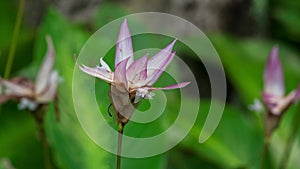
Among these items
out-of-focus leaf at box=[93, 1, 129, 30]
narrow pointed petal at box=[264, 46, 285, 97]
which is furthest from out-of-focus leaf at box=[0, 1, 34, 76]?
narrow pointed petal at box=[264, 46, 285, 97]

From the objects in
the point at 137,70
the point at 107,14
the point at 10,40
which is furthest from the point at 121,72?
the point at 10,40

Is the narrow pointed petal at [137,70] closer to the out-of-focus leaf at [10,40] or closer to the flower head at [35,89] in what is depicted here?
the flower head at [35,89]

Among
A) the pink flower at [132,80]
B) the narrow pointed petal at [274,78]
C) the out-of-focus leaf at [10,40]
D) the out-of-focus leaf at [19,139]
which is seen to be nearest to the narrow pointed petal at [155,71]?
the pink flower at [132,80]

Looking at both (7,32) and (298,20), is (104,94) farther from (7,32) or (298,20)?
(298,20)

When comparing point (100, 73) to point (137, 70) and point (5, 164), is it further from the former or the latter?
point (5, 164)

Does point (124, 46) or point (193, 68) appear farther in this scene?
point (193, 68)

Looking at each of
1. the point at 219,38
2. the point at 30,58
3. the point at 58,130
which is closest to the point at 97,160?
the point at 58,130
